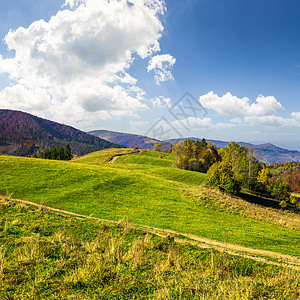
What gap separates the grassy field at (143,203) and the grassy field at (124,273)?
772 centimetres

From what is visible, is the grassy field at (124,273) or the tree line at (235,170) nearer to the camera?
the grassy field at (124,273)

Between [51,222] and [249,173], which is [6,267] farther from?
[249,173]

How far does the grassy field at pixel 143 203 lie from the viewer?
645 inches

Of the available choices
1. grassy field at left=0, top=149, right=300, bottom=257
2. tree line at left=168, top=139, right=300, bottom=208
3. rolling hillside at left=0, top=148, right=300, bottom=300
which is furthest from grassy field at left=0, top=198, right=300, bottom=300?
tree line at left=168, top=139, right=300, bottom=208

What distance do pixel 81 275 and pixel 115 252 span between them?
1854mm

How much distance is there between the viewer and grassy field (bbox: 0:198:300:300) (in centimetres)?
474

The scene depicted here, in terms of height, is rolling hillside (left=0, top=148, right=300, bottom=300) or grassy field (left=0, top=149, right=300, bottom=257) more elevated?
rolling hillside (left=0, top=148, right=300, bottom=300)

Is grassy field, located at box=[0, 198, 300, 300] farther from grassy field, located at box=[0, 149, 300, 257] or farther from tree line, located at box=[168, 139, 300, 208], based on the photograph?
tree line, located at box=[168, 139, 300, 208]

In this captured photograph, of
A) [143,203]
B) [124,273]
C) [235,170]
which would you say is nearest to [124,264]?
[124,273]

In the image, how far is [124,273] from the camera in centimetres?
575

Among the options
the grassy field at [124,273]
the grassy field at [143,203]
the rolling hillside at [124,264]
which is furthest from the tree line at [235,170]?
the grassy field at [124,273]

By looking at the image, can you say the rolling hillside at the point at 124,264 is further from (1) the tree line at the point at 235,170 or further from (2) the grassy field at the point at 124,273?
(1) the tree line at the point at 235,170

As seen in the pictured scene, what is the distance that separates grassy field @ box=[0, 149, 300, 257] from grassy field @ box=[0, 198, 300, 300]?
25.3ft

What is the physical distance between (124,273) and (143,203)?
18.3m
